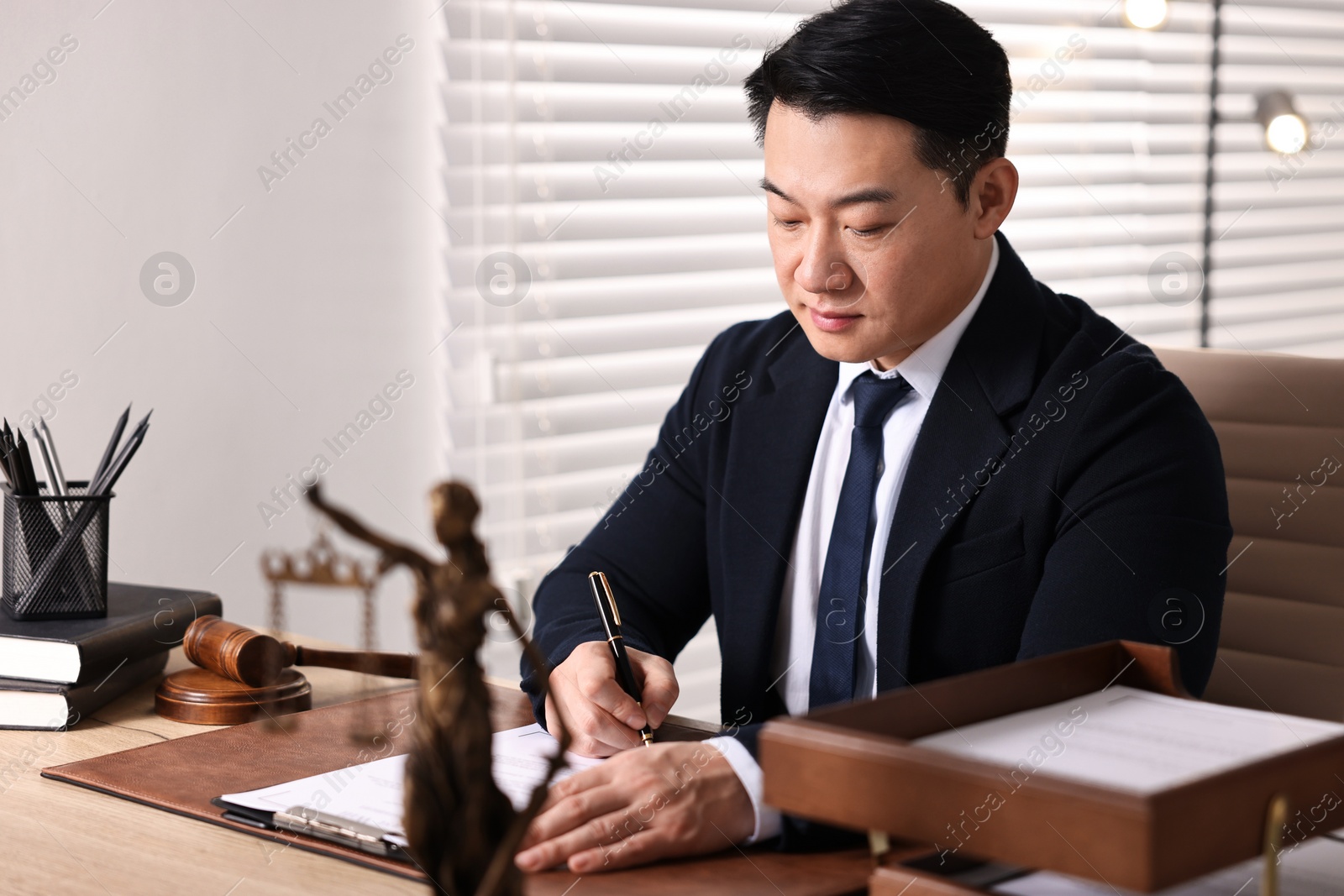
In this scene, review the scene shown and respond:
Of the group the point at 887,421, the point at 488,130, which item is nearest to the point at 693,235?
the point at 488,130

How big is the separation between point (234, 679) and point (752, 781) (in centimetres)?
65

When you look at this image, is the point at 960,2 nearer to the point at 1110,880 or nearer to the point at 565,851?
the point at 565,851

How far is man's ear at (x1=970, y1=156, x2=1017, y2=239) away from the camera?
4.84 ft

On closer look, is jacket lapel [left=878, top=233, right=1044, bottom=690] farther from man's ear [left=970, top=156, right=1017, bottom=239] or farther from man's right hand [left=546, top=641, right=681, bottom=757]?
man's right hand [left=546, top=641, right=681, bottom=757]

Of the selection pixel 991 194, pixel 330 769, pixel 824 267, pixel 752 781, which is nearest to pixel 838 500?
pixel 824 267

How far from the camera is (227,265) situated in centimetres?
221

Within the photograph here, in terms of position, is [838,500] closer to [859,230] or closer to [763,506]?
→ [763,506]

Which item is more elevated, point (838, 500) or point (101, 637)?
point (838, 500)

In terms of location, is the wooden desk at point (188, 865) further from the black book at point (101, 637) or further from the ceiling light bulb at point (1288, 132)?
the ceiling light bulb at point (1288, 132)

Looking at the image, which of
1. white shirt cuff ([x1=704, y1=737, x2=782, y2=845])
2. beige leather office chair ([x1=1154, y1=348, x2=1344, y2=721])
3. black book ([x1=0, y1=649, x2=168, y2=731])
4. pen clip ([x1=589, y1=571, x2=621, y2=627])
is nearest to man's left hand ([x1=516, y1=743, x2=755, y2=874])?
white shirt cuff ([x1=704, y1=737, x2=782, y2=845])


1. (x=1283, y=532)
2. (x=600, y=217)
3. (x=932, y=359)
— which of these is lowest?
(x=1283, y=532)

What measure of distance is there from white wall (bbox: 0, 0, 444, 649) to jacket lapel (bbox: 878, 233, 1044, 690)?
1228mm

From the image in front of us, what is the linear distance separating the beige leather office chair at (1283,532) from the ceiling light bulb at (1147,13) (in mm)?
1868

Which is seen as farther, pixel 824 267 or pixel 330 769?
pixel 824 267
